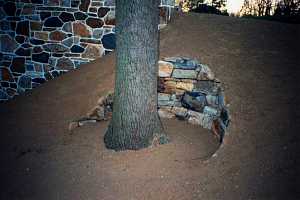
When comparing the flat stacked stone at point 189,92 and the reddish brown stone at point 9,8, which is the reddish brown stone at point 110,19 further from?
the reddish brown stone at point 9,8

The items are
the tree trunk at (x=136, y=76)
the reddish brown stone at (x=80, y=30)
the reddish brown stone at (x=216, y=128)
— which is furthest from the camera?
the reddish brown stone at (x=80, y=30)

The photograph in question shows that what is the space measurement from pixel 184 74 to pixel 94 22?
102 inches

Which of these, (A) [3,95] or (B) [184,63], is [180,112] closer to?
(B) [184,63]

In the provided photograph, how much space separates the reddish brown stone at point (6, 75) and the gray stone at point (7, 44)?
1.45ft

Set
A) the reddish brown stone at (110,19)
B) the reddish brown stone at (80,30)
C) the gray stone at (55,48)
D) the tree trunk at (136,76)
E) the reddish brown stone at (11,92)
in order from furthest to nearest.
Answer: the reddish brown stone at (11,92)
the gray stone at (55,48)
the reddish brown stone at (80,30)
the reddish brown stone at (110,19)
the tree trunk at (136,76)

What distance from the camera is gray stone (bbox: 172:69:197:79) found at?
5395 mm

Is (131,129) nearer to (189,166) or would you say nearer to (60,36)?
(189,166)

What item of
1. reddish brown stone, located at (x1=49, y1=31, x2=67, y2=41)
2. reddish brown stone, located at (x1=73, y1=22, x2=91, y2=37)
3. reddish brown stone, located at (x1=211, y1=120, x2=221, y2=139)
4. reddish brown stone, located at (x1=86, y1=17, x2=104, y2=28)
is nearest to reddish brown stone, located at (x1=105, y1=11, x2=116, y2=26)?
reddish brown stone, located at (x1=86, y1=17, x2=104, y2=28)

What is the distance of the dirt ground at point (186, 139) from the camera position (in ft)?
→ 11.9

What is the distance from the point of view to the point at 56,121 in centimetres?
548

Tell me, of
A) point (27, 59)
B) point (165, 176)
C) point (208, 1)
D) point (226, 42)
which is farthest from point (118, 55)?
point (208, 1)

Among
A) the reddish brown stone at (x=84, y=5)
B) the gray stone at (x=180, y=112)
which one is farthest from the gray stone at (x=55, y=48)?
the gray stone at (x=180, y=112)

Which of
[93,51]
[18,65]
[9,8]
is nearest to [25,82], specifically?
[18,65]

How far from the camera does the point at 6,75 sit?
23.8 ft
